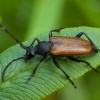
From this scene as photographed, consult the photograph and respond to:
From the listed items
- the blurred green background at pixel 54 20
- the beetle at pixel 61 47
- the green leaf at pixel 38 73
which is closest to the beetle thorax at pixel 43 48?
the beetle at pixel 61 47

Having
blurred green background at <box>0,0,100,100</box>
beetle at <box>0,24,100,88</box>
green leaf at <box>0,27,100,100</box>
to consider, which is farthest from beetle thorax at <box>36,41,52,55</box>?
blurred green background at <box>0,0,100,100</box>

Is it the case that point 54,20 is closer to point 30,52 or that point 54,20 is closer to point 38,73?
point 30,52

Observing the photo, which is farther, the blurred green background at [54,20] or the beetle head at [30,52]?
the blurred green background at [54,20]

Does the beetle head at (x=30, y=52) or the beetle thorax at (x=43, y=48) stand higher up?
the beetle head at (x=30, y=52)

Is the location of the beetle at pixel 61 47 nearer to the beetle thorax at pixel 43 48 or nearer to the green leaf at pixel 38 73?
the beetle thorax at pixel 43 48

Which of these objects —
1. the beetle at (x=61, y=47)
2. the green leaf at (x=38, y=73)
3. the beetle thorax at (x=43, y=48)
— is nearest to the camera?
the green leaf at (x=38, y=73)
